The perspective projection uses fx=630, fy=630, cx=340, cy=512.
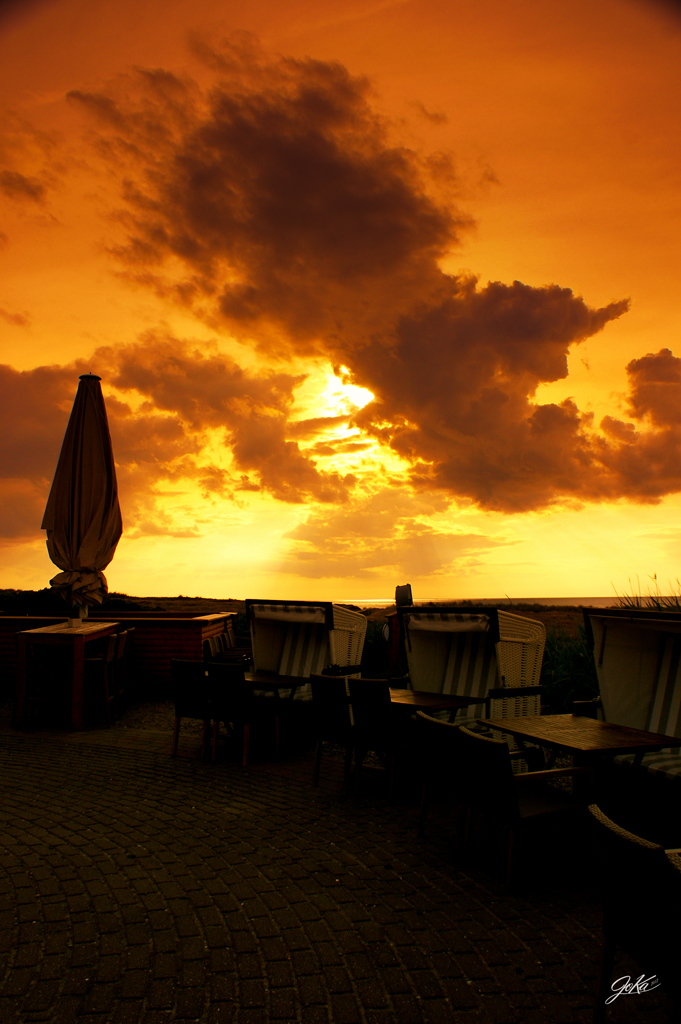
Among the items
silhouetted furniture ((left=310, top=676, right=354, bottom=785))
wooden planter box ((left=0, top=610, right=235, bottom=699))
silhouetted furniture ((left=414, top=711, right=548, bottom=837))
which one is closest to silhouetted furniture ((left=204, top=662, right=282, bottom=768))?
silhouetted furniture ((left=310, top=676, right=354, bottom=785))

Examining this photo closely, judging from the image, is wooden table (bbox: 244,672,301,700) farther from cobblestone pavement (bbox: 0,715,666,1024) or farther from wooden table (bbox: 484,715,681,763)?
wooden table (bbox: 484,715,681,763)

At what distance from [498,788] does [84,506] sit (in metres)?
7.24

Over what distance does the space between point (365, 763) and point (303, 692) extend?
1495mm

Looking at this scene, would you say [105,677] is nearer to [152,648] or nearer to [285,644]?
[152,648]

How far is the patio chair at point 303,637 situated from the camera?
25.3 ft

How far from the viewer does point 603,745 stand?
14.1 feet

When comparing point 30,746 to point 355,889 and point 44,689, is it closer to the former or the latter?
point 44,689

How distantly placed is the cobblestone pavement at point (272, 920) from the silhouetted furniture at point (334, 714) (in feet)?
1.51

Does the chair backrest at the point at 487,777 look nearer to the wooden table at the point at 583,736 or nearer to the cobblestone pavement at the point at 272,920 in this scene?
the cobblestone pavement at the point at 272,920

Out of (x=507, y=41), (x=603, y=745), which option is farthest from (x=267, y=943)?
(x=507, y=41)

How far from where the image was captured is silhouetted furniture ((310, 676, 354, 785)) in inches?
226

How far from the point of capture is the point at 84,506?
909cm

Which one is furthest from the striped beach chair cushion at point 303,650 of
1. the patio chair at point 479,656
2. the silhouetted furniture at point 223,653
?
the patio chair at point 479,656

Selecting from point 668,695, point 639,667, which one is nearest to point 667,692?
point 668,695
